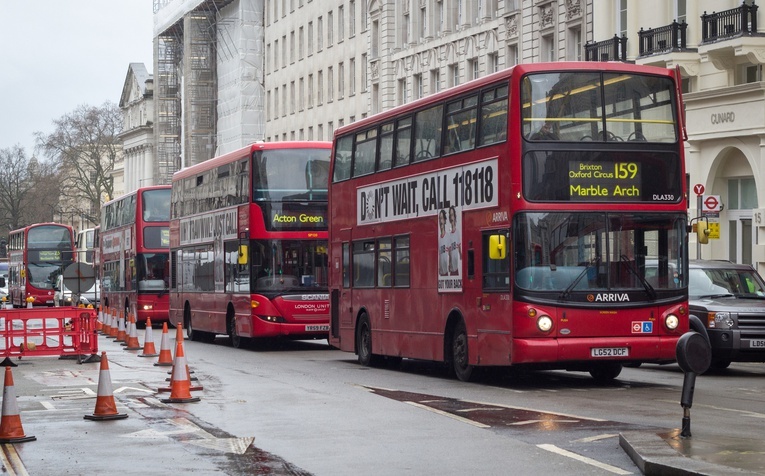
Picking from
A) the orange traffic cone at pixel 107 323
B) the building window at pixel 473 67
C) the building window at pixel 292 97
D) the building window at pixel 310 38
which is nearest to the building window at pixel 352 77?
the building window at pixel 310 38

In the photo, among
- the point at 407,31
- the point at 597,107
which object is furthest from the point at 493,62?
the point at 597,107

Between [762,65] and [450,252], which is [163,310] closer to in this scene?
[762,65]

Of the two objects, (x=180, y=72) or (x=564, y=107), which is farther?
(x=180, y=72)

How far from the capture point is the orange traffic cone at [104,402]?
51.2 ft

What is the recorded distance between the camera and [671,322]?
63.2 feet

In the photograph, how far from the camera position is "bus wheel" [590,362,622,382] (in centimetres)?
2059

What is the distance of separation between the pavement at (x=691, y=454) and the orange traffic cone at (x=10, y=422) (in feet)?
17.9

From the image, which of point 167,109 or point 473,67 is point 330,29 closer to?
point 473,67

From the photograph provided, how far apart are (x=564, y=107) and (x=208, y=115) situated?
90.5 meters

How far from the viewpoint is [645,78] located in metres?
19.4

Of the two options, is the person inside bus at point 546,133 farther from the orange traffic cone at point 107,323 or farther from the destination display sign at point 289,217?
the orange traffic cone at point 107,323

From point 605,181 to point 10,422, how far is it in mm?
8563

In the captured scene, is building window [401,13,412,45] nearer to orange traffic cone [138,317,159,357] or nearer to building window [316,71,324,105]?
building window [316,71,324,105]

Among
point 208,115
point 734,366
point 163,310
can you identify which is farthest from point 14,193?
point 734,366
